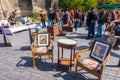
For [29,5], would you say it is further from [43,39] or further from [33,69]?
[33,69]

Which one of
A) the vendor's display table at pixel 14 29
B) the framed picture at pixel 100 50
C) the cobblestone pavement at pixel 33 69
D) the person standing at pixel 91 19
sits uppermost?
the person standing at pixel 91 19

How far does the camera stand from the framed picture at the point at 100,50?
5.43 meters

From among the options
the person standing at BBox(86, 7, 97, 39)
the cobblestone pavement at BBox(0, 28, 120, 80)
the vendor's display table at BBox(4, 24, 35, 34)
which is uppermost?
the person standing at BBox(86, 7, 97, 39)

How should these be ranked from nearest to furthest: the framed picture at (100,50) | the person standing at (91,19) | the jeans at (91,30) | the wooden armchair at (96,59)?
the wooden armchair at (96,59) < the framed picture at (100,50) < the person standing at (91,19) < the jeans at (91,30)

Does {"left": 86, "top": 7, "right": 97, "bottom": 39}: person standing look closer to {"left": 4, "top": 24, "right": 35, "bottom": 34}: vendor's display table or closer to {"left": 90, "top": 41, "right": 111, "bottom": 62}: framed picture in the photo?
{"left": 90, "top": 41, "right": 111, "bottom": 62}: framed picture

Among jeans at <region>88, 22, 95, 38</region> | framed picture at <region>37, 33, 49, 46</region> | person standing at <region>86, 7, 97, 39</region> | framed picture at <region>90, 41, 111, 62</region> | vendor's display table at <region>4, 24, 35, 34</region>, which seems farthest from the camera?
vendor's display table at <region>4, 24, 35, 34</region>

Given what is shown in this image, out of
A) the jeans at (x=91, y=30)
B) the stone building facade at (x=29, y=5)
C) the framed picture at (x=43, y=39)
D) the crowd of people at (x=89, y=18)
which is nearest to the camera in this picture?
the framed picture at (x=43, y=39)

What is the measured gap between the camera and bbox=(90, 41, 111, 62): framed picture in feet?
17.8

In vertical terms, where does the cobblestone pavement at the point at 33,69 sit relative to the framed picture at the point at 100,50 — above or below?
below

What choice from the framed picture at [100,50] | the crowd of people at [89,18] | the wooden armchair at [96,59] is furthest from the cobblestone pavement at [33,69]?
the crowd of people at [89,18]

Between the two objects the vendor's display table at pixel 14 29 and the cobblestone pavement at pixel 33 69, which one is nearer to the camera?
the cobblestone pavement at pixel 33 69

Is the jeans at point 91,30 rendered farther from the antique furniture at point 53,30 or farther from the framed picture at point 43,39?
the framed picture at point 43,39

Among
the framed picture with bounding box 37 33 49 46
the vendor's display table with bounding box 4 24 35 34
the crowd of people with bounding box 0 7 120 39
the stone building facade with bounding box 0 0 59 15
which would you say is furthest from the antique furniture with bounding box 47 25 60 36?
the stone building facade with bounding box 0 0 59 15

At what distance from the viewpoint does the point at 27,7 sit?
22828 mm
